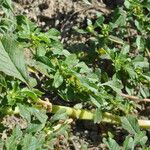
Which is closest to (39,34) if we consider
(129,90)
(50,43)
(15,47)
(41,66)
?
(50,43)

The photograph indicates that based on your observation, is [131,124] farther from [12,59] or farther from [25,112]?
[12,59]

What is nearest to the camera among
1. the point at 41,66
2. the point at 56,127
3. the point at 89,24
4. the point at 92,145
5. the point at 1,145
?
the point at 1,145

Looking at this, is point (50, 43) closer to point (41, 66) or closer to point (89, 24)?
point (41, 66)

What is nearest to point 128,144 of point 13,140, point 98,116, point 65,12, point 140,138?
point 140,138

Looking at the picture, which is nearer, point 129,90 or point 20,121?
point 20,121

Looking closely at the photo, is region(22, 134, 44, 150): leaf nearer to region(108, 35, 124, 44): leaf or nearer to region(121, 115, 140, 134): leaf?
region(121, 115, 140, 134): leaf

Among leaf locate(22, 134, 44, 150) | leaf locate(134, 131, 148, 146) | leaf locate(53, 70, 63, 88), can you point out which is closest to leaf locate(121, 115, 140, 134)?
leaf locate(134, 131, 148, 146)

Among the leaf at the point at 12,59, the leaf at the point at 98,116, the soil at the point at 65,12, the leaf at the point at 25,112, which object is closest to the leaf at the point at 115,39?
the soil at the point at 65,12
